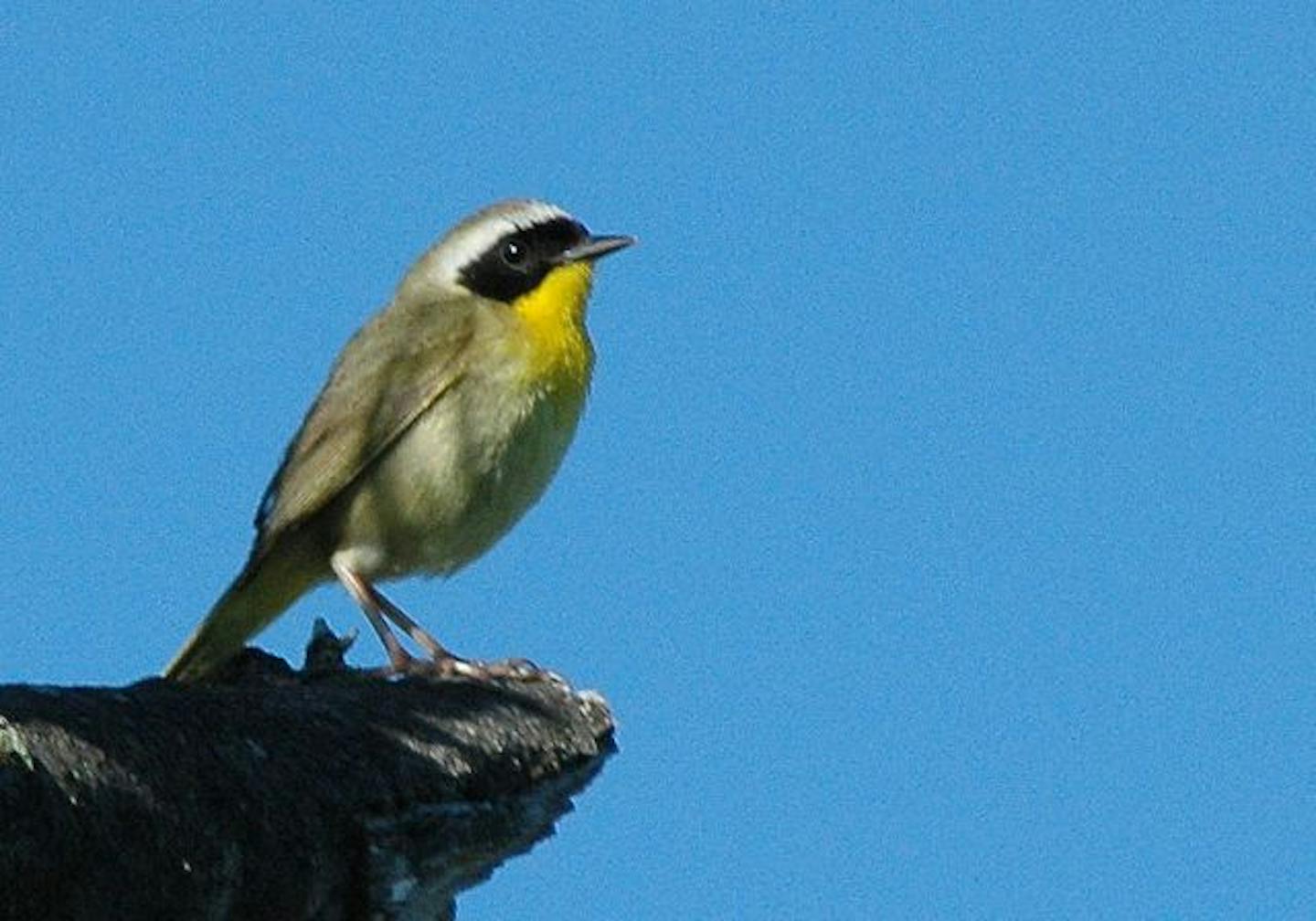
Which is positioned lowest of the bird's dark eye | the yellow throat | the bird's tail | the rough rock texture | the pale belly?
the rough rock texture

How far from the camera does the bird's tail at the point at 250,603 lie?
30.7 feet

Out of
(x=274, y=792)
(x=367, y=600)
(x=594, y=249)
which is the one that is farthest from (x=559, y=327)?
(x=274, y=792)

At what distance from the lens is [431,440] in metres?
9.52

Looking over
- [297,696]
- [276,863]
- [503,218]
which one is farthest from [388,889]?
[503,218]

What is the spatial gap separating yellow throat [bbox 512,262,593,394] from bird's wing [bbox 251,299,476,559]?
0.74 ft

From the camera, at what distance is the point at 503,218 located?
33.2ft

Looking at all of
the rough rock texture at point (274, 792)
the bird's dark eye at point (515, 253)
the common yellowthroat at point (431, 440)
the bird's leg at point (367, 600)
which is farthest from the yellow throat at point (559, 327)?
the rough rock texture at point (274, 792)

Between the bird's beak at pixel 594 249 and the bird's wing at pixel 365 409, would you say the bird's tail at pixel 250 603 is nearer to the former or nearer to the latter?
the bird's wing at pixel 365 409

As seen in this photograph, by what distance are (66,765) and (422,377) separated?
551 centimetres

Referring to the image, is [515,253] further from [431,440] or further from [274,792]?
[274,792]

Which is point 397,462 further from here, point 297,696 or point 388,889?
point 388,889

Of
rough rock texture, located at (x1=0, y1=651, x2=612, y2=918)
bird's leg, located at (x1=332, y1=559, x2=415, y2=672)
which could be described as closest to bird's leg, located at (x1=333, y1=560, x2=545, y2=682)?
bird's leg, located at (x1=332, y1=559, x2=415, y2=672)

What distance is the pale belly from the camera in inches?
367

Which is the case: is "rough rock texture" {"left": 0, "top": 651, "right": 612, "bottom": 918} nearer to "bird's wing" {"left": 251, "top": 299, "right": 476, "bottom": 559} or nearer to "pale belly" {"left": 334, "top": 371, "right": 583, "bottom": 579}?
"pale belly" {"left": 334, "top": 371, "right": 583, "bottom": 579}
